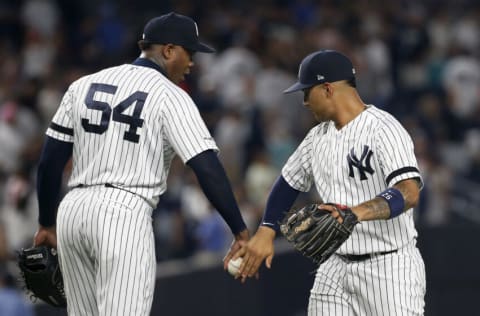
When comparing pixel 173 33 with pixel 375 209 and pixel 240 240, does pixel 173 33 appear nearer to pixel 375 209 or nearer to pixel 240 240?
pixel 240 240

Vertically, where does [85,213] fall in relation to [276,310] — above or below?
above

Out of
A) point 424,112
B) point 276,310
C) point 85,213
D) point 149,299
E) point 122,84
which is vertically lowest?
point 276,310

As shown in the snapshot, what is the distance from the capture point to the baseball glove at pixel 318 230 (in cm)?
575

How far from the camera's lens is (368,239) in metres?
6.18

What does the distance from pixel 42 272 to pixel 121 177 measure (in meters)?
0.81

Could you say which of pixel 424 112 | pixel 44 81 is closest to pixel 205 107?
pixel 44 81

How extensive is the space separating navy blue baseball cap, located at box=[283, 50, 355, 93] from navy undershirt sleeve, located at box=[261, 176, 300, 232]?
0.58 meters

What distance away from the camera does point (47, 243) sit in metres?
6.62

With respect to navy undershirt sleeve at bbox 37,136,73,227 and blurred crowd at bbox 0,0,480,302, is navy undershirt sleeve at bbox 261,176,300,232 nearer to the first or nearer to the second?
navy undershirt sleeve at bbox 37,136,73,227

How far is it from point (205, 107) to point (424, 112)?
8.55 ft

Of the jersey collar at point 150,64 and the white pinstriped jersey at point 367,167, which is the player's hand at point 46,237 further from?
the white pinstriped jersey at point 367,167

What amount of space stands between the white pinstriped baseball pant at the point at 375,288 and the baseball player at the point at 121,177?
495 millimetres

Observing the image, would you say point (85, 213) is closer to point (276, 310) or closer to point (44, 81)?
point (276, 310)

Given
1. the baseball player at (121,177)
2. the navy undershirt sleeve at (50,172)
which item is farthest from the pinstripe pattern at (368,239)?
the navy undershirt sleeve at (50,172)
